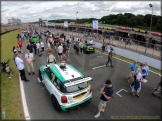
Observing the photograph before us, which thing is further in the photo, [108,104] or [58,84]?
[108,104]

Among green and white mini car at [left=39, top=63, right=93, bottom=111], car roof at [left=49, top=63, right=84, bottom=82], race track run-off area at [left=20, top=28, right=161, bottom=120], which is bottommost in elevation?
race track run-off area at [left=20, top=28, right=161, bottom=120]

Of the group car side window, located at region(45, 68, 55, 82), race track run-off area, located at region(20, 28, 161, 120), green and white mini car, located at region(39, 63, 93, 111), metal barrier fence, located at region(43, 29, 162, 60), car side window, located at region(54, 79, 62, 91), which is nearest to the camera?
green and white mini car, located at region(39, 63, 93, 111)

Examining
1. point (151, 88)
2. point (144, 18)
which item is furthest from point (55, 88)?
point (144, 18)

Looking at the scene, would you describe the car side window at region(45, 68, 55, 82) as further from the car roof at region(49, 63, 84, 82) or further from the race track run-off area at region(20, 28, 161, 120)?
the race track run-off area at region(20, 28, 161, 120)

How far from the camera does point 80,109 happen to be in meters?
6.07

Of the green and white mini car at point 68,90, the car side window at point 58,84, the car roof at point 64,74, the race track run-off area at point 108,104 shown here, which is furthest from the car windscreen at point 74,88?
the race track run-off area at point 108,104

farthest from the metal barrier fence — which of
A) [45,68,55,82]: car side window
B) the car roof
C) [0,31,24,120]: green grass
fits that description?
[0,31,24,120]: green grass

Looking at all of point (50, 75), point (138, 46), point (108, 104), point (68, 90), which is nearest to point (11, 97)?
point (50, 75)

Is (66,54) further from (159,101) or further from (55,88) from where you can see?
(159,101)

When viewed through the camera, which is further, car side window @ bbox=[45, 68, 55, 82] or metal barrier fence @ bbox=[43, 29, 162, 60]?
metal barrier fence @ bbox=[43, 29, 162, 60]

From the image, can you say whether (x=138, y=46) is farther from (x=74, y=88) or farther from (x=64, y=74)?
(x=74, y=88)

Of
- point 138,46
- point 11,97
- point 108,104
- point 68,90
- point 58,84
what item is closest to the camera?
point 68,90

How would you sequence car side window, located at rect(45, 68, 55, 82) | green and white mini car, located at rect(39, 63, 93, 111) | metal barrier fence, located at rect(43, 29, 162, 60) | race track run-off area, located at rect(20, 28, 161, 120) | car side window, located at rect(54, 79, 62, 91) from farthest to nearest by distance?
metal barrier fence, located at rect(43, 29, 162, 60)
car side window, located at rect(45, 68, 55, 82)
race track run-off area, located at rect(20, 28, 161, 120)
car side window, located at rect(54, 79, 62, 91)
green and white mini car, located at rect(39, 63, 93, 111)

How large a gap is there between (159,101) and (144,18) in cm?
7545
